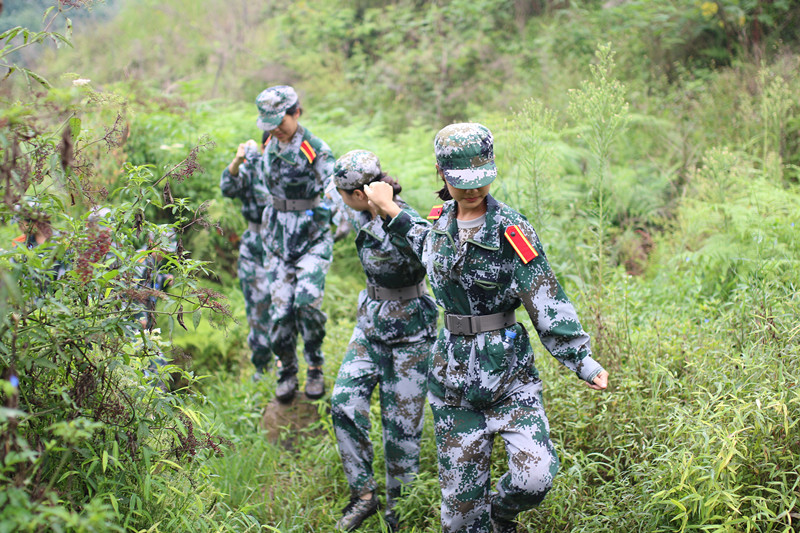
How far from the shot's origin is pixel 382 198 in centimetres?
354

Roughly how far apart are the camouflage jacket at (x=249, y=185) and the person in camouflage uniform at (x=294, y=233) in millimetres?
352

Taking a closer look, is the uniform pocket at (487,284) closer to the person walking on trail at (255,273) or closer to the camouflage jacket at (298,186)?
the camouflage jacket at (298,186)

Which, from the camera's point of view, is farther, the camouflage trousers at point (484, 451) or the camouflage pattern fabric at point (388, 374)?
the camouflage pattern fabric at point (388, 374)

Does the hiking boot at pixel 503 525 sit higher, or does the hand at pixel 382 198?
the hand at pixel 382 198

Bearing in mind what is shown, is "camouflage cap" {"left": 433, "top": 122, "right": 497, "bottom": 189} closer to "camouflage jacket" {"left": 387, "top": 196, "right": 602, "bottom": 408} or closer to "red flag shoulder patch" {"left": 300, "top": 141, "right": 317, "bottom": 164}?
"camouflage jacket" {"left": 387, "top": 196, "right": 602, "bottom": 408}

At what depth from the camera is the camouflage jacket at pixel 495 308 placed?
289 centimetres

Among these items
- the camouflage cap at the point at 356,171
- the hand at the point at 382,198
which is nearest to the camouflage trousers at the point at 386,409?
the hand at the point at 382,198

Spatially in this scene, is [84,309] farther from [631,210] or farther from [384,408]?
[631,210]

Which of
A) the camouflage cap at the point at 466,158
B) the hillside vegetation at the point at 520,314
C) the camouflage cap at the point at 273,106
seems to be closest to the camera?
the hillside vegetation at the point at 520,314

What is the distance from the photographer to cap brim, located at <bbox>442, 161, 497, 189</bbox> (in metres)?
2.91

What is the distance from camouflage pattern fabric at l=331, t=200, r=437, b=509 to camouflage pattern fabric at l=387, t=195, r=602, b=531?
55cm

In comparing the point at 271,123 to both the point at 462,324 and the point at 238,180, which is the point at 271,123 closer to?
the point at 238,180

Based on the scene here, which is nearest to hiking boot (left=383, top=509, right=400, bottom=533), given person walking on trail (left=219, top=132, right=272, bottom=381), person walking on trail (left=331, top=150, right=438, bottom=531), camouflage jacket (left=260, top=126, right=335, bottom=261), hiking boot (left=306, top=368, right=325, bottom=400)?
person walking on trail (left=331, top=150, right=438, bottom=531)

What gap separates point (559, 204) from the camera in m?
6.14
